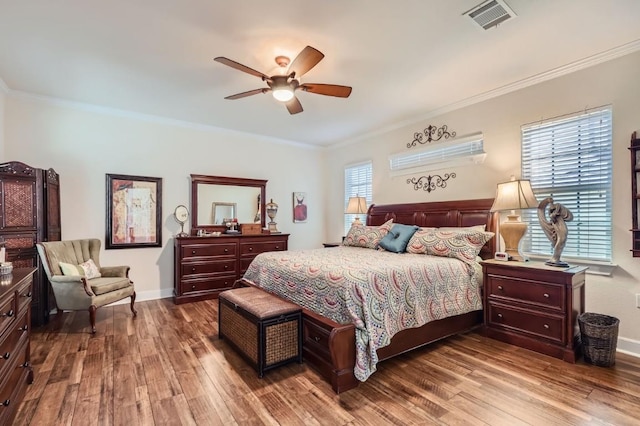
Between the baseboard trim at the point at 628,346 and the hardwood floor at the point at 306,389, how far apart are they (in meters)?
0.12

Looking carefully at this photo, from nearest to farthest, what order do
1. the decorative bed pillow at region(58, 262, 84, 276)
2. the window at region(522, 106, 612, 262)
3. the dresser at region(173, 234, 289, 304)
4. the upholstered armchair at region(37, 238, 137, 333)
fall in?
the window at region(522, 106, 612, 262) < the upholstered armchair at region(37, 238, 137, 333) < the decorative bed pillow at region(58, 262, 84, 276) < the dresser at region(173, 234, 289, 304)

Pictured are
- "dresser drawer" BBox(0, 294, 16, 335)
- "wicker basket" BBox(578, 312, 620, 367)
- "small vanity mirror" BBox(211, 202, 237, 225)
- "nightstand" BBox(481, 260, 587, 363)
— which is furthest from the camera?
"small vanity mirror" BBox(211, 202, 237, 225)

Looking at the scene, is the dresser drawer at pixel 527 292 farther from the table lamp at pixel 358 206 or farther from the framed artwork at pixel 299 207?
the framed artwork at pixel 299 207

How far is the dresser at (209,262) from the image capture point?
14.5 feet

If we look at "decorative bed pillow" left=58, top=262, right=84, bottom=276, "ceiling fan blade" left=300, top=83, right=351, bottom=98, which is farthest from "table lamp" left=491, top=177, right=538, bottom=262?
"decorative bed pillow" left=58, top=262, right=84, bottom=276

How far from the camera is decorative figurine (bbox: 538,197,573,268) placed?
2.85 metres

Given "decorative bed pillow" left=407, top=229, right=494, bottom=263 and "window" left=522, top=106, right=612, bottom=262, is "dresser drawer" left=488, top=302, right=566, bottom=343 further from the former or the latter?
"window" left=522, top=106, right=612, bottom=262

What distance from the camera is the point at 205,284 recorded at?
15.1 ft

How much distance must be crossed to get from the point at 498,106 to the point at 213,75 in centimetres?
331

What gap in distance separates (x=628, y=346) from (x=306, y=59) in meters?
3.76

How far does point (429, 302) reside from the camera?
2705 millimetres

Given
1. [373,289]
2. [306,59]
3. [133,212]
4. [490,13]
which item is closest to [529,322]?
[373,289]

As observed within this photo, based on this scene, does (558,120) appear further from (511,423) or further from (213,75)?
(213,75)

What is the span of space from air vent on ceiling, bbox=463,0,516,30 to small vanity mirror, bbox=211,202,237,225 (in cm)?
423
